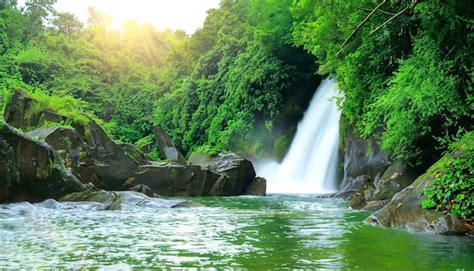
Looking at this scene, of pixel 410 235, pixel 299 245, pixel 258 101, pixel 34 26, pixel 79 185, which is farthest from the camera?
pixel 34 26

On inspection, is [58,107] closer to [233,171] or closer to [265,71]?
[233,171]

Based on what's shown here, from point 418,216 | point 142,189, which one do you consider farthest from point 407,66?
point 142,189

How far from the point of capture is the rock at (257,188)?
2211cm

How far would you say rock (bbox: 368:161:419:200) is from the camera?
1462cm

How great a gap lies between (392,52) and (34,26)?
50811 millimetres

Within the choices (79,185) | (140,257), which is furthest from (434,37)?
(79,185)

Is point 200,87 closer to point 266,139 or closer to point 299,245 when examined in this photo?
point 266,139

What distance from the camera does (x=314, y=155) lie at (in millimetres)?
25047

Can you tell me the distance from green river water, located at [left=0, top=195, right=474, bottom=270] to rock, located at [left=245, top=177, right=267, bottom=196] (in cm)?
1084

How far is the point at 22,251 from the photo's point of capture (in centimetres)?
632

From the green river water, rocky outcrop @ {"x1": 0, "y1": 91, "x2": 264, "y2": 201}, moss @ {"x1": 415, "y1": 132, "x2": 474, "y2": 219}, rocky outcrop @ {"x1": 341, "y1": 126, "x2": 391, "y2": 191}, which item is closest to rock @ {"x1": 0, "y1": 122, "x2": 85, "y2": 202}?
the green river water

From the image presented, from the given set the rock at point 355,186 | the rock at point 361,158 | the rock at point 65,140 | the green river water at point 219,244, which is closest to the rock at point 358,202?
the green river water at point 219,244

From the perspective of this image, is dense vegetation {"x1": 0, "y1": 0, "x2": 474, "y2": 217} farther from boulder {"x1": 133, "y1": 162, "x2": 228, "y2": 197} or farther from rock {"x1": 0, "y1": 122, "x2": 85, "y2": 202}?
rock {"x1": 0, "y1": 122, "x2": 85, "y2": 202}

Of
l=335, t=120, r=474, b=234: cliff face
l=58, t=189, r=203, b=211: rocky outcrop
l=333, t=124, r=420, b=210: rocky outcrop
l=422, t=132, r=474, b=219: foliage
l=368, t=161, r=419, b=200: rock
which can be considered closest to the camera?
l=422, t=132, r=474, b=219: foliage
